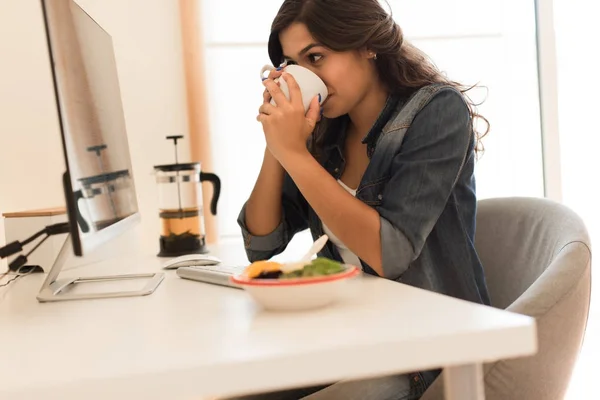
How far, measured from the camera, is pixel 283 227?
1353mm

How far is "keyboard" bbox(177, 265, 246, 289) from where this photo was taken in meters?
1.02

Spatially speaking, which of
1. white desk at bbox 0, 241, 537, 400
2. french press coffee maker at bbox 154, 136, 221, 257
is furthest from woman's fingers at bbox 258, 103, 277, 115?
french press coffee maker at bbox 154, 136, 221, 257

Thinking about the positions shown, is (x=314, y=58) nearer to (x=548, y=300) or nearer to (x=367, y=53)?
(x=367, y=53)

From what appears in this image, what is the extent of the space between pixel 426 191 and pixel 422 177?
0.02m

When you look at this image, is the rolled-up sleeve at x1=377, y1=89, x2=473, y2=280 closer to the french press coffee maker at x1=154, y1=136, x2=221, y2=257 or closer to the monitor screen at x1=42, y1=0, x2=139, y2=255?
the monitor screen at x1=42, y1=0, x2=139, y2=255

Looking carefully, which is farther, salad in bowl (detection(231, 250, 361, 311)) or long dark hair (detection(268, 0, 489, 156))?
long dark hair (detection(268, 0, 489, 156))

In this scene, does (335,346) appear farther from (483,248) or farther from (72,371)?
(483,248)

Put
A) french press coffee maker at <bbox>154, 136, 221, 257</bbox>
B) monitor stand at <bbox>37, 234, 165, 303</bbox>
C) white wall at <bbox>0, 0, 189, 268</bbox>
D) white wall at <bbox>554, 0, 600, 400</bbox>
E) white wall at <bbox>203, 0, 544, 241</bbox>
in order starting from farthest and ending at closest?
white wall at <bbox>554, 0, 600, 400</bbox>
white wall at <bbox>203, 0, 544, 241</bbox>
white wall at <bbox>0, 0, 189, 268</bbox>
french press coffee maker at <bbox>154, 136, 221, 257</bbox>
monitor stand at <bbox>37, 234, 165, 303</bbox>

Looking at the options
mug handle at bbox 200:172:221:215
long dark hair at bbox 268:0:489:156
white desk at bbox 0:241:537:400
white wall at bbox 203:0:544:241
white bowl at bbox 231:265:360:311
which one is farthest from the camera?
white wall at bbox 203:0:544:241

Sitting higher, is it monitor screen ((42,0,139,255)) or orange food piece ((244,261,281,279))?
monitor screen ((42,0,139,255))

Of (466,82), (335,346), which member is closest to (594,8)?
(466,82)

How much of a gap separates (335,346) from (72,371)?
218 mm

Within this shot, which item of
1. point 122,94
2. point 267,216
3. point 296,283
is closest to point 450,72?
point 122,94

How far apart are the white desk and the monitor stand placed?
151 millimetres
